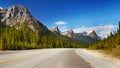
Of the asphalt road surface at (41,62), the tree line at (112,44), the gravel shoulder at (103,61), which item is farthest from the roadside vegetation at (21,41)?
the gravel shoulder at (103,61)

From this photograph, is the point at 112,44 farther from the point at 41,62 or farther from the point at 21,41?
the point at 41,62

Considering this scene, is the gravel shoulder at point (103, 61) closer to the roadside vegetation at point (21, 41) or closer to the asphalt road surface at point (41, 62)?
the asphalt road surface at point (41, 62)

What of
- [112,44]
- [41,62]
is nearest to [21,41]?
[112,44]

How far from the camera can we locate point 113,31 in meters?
135

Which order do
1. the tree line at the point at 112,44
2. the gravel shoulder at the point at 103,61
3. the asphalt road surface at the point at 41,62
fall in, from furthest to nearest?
1. the tree line at the point at 112,44
2. the gravel shoulder at the point at 103,61
3. the asphalt road surface at the point at 41,62

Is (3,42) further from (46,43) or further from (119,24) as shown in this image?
(46,43)

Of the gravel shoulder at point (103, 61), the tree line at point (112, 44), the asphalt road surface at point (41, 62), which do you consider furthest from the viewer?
the tree line at point (112, 44)

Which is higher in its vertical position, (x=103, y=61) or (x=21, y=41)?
(x=21, y=41)

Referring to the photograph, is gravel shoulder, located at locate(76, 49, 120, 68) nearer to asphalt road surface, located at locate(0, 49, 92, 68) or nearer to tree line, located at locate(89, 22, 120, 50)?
asphalt road surface, located at locate(0, 49, 92, 68)

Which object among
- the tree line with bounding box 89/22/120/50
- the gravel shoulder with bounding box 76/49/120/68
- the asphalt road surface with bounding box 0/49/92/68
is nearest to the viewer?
the asphalt road surface with bounding box 0/49/92/68

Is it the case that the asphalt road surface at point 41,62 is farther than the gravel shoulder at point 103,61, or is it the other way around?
the gravel shoulder at point 103,61

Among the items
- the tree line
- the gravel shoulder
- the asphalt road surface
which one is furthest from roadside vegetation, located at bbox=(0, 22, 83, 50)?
the gravel shoulder

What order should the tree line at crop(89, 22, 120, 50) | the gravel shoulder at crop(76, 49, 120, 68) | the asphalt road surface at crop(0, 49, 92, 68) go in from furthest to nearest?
the tree line at crop(89, 22, 120, 50) < the gravel shoulder at crop(76, 49, 120, 68) < the asphalt road surface at crop(0, 49, 92, 68)

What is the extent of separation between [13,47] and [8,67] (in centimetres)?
7515
